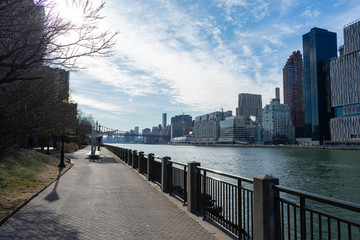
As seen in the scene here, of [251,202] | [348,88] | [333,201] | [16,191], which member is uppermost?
[348,88]

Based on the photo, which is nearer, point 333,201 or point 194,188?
point 333,201

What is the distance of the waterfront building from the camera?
446 ft

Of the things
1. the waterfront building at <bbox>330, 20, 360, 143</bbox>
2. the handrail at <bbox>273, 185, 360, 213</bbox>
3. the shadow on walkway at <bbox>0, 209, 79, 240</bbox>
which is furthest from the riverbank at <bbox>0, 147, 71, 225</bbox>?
the waterfront building at <bbox>330, 20, 360, 143</bbox>

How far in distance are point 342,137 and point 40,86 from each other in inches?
6181

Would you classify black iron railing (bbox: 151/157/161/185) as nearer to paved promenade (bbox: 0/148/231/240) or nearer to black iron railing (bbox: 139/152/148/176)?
paved promenade (bbox: 0/148/231/240)

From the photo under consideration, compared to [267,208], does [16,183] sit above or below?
below

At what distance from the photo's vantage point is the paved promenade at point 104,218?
573 cm

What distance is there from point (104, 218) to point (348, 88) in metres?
160

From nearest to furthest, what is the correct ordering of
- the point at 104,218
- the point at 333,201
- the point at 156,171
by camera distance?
the point at 333,201 < the point at 104,218 < the point at 156,171

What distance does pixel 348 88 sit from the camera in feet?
462

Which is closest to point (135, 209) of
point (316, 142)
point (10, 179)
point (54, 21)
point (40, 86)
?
point (54, 21)

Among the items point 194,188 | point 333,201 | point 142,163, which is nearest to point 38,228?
point 194,188

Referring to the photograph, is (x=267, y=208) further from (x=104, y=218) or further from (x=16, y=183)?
(x=16, y=183)

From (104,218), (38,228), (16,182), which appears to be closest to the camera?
(38,228)
